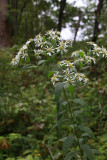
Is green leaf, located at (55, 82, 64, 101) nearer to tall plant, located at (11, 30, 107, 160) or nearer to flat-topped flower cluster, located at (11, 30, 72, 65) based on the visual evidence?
tall plant, located at (11, 30, 107, 160)

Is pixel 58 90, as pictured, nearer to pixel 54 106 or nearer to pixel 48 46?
pixel 48 46

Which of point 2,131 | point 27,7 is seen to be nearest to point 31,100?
point 2,131

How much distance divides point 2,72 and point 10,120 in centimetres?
137

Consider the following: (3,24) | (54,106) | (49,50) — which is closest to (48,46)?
(49,50)

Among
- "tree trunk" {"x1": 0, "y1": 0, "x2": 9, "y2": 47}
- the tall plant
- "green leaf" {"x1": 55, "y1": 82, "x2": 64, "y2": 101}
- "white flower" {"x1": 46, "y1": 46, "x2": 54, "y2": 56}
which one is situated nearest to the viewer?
"green leaf" {"x1": 55, "y1": 82, "x2": 64, "y2": 101}

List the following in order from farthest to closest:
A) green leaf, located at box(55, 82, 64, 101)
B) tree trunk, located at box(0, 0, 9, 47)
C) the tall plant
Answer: tree trunk, located at box(0, 0, 9, 47) < the tall plant < green leaf, located at box(55, 82, 64, 101)

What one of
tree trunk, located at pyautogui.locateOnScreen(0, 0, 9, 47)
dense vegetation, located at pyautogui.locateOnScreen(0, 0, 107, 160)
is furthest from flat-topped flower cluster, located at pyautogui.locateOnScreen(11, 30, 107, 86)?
tree trunk, located at pyautogui.locateOnScreen(0, 0, 9, 47)

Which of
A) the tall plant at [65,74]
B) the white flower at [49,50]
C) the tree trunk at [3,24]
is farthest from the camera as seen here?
the tree trunk at [3,24]

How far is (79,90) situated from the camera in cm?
361

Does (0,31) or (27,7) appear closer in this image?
(0,31)

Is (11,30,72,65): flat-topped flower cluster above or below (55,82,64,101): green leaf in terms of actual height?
above

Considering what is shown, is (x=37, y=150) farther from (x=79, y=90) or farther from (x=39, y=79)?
(x=39, y=79)

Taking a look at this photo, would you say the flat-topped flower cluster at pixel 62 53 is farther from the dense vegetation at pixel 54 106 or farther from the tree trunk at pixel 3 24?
the tree trunk at pixel 3 24

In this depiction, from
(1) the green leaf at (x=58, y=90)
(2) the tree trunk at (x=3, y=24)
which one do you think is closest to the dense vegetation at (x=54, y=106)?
(1) the green leaf at (x=58, y=90)
